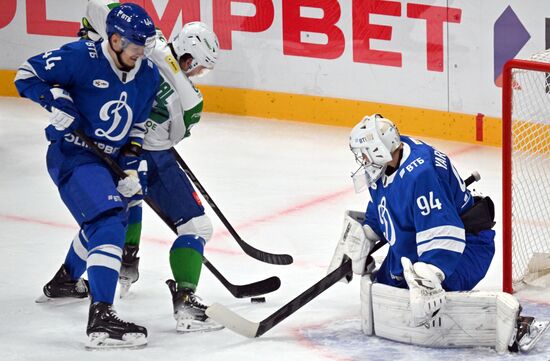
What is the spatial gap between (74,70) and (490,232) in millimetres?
1511

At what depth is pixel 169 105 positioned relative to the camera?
16.2 feet

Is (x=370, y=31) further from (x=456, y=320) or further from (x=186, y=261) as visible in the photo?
(x=456, y=320)

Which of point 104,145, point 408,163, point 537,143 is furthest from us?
point 537,143

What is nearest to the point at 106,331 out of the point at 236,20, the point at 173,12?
the point at 236,20

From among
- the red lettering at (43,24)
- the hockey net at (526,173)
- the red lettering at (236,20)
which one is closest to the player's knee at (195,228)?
the hockey net at (526,173)

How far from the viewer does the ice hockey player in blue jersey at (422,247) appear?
14.4ft

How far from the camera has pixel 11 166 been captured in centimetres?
736

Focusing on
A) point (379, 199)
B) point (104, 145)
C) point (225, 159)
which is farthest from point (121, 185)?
point (225, 159)

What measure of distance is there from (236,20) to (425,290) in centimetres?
411

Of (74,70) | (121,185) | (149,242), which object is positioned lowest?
(149,242)

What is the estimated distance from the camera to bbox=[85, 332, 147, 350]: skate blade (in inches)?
181

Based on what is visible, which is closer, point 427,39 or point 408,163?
point 408,163

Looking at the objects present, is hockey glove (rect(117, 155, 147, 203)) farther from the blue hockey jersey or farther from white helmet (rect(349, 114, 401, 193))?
white helmet (rect(349, 114, 401, 193))

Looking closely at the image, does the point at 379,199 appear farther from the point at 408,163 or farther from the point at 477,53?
the point at 477,53
